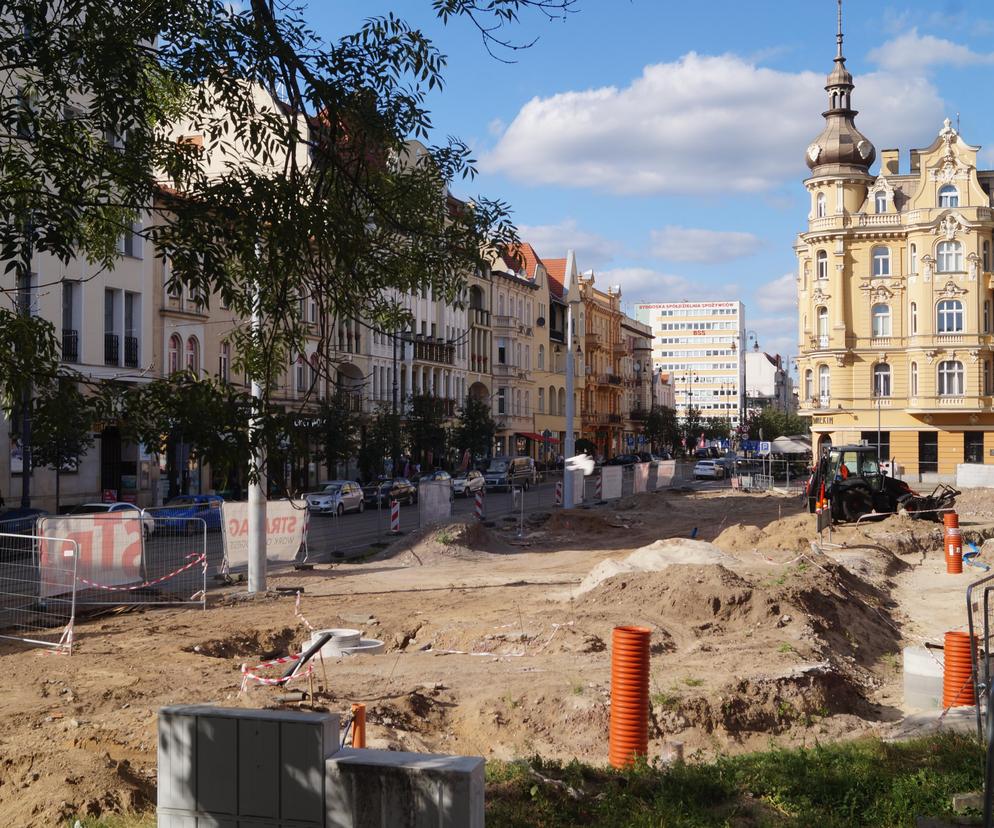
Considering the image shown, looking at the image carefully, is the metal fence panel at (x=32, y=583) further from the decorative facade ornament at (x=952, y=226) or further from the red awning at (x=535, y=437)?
the red awning at (x=535, y=437)

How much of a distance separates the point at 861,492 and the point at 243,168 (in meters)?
31.3

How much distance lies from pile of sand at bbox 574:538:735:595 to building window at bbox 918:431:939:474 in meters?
46.0

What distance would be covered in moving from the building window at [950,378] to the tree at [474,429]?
2594 cm

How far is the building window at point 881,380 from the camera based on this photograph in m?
63.6

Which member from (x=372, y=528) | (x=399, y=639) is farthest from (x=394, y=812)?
(x=372, y=528)

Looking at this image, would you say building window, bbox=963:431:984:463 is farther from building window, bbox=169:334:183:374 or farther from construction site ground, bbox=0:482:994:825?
building window, bbox=169:334:183:374

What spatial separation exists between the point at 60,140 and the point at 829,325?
60785 millimetres

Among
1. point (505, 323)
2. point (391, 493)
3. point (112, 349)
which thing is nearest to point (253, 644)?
point (112, 349)

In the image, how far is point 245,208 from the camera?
25.3 ft

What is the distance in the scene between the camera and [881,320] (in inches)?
2520

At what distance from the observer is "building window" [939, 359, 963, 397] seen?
204 feet

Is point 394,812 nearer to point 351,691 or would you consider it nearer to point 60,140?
point 60,140

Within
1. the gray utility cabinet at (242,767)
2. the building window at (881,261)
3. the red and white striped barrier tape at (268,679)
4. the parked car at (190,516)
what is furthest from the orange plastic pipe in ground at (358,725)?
the building window at (881,261)

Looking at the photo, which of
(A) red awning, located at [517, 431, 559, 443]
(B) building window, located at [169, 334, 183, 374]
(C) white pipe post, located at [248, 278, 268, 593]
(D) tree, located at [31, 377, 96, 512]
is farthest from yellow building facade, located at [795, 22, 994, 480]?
(D) tree, located at [31, 377, 96, 512]
